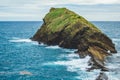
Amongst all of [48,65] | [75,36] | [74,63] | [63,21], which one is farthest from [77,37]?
Answer: [48,65]

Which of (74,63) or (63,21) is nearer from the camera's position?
(74,63)

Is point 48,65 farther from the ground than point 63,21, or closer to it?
closer to it

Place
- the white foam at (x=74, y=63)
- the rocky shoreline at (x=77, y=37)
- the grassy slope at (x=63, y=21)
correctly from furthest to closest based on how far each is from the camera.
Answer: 1. the grassy slope at (x=63, y=21)
2. the rocky shoreline at (x=77, y=37)
3. the white foam at (x=74, y=63)

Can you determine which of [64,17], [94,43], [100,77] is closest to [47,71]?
[100,77]

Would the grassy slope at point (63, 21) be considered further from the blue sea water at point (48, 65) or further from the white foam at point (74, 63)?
the white foam at point (74, 63)

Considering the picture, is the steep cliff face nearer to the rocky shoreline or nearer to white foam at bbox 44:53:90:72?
the rocky shoreline

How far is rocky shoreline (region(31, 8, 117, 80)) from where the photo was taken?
9069 cm

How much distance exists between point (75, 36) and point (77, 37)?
968 millimetres

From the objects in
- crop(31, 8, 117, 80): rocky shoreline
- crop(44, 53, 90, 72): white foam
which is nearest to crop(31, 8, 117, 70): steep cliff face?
crop(31, 8, 117, 80): rocky shoreline

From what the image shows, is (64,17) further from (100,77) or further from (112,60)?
(100,77)

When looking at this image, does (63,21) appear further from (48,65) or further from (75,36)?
(48,65)

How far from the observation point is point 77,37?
361 ft

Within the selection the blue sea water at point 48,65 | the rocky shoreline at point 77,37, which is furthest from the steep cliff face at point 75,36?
the blue sea water at point 48,65

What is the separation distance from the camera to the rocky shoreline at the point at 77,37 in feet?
298
